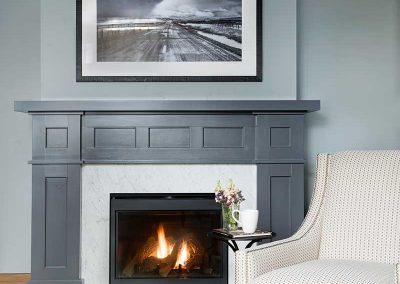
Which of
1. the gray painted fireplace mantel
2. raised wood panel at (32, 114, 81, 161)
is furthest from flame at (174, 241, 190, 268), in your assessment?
raised wood panel at (32, 114, 81, 161)

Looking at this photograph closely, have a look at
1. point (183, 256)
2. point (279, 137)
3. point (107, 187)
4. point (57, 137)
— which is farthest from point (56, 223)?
point (279, 137)

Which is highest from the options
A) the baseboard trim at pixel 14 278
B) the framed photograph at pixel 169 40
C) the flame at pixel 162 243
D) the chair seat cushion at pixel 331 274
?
the framed photograph at pixel 169 40

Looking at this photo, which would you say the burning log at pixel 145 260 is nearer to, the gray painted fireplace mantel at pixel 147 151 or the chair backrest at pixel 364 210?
the gray painted fireplace mantel at pixel 147 151

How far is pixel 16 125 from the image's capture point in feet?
12.7

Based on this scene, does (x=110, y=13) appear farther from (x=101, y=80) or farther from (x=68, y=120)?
(x=68, y=120)

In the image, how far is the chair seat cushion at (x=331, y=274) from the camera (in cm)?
220

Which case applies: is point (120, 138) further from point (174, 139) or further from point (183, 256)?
point (183, 256)

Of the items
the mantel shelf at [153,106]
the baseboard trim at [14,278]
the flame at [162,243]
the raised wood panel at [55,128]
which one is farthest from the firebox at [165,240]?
the baseboard trim at [14,278]

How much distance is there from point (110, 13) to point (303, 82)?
1.36 m

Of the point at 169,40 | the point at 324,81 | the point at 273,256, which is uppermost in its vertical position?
the point at 169,40

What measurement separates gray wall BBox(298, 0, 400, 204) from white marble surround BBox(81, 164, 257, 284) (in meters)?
0.72

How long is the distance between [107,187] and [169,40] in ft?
3.29

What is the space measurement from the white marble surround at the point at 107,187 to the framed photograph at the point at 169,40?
22.2 inches

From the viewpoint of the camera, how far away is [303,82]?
3779 millimetres
